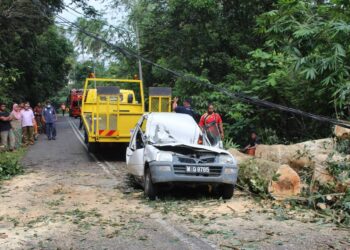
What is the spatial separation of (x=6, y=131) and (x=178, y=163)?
981cm

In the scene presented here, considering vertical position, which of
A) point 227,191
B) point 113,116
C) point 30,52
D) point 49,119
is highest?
point 30,52

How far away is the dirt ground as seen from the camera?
639 cm

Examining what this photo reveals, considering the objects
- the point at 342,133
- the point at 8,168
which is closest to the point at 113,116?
the point at 8,168

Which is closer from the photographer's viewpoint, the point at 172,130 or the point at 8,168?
the point at 172,130

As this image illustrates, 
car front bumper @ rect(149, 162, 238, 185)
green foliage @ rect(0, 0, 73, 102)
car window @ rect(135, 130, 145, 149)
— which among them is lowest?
car front bumper @ rect(149, 162, 238, 185)

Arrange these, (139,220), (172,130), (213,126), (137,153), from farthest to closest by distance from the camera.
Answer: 1. (213,126)
2. (172,130)
3. (137,153)
4. (139,220)

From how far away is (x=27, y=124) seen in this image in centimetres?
2022

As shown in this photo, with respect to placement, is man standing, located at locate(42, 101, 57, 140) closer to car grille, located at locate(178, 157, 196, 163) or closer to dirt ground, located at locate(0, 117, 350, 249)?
dirt ground, located at locate(0, 117, 350, 249)

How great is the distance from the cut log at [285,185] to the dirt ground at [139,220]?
0.40 meters

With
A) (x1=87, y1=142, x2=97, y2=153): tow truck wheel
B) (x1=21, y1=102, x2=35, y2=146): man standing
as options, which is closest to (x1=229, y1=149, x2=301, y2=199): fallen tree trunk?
(x1=87, y1=142, x2=97, y2=153): tow truck wheel

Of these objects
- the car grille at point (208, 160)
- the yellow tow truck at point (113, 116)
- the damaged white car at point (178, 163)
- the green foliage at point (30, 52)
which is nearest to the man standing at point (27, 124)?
the green foliage at point (30, 52)

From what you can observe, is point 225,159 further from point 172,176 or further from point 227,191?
point 172,176

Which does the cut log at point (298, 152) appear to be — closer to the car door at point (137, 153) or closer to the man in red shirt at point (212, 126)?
the man in red shirt at point (212, 126)

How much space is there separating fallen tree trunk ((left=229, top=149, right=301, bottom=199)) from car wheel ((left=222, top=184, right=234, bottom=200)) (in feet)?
1.88
